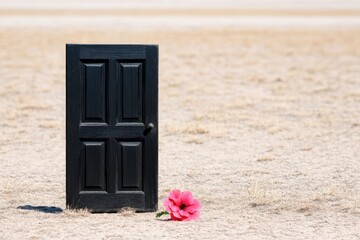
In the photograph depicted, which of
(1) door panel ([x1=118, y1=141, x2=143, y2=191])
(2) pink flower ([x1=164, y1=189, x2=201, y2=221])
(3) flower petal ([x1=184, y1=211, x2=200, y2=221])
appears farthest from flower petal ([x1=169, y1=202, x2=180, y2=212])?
(1) door panel ([x1=118, y1=141, x2=143, y2=191])

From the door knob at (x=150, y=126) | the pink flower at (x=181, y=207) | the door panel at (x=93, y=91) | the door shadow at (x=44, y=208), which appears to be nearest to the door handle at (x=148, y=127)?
the door knob at (x=150, y=126)

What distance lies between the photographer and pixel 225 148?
502 inches

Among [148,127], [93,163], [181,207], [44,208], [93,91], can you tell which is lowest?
[44,208]

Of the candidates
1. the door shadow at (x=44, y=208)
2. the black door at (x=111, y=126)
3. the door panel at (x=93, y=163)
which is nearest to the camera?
the black door at (x=111, y=126)

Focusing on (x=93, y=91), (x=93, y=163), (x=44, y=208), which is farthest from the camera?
(x=44, y=208)

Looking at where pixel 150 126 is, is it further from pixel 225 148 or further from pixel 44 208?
pixel 225 148

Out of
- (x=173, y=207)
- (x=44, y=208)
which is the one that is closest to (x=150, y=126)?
(x=173, y=207)

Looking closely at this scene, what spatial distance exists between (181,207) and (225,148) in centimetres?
488

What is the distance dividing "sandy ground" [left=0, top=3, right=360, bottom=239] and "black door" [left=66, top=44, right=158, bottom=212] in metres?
0.25

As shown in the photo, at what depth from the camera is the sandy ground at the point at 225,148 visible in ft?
25.6

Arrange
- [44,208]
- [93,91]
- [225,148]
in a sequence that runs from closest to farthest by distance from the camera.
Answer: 1. [93,91]
2. [44,208]
3. [225,148]

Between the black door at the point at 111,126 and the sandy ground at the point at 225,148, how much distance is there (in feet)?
0.84

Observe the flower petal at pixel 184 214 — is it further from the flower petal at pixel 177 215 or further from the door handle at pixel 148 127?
the door handle at pixel 148 127

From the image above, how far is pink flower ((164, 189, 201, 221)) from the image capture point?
309 inches
